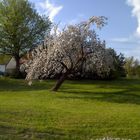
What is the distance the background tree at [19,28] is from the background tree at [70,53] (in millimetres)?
23775

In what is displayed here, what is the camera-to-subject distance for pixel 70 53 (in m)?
34.5

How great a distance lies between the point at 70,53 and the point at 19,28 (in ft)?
87.2

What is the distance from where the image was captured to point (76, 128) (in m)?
15.3

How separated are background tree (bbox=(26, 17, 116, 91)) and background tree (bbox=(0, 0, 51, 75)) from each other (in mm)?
23775

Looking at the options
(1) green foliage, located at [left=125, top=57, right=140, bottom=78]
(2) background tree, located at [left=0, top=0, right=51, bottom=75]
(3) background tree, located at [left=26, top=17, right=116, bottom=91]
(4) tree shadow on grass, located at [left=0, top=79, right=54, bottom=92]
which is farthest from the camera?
(1) green foliage, located at [left=125, top=57, right=140, bottom=78]

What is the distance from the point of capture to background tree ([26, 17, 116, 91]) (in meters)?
34.2

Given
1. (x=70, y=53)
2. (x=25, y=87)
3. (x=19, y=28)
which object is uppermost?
(x=19, y=28)

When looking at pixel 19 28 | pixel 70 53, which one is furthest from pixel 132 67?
pixel 70 53

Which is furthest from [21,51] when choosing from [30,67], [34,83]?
[30,67]

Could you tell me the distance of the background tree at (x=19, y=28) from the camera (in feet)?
194

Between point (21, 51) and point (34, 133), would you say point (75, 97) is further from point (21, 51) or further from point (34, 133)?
point (21, 51)

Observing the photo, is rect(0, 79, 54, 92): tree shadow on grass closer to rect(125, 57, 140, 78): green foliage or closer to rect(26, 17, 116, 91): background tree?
rect(26, 17, 116, 91): background tree

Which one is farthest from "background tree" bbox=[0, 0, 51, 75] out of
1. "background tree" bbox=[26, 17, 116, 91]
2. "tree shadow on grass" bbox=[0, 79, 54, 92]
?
"background tree" bbox=[26, 17, 116, 91]

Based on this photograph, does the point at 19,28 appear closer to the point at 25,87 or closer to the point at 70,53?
the point at 25,87
